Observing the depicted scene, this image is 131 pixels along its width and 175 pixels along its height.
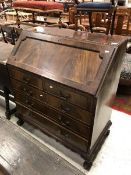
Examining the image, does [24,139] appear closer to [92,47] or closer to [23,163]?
[23,163]

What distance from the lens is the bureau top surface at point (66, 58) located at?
3.73 ft

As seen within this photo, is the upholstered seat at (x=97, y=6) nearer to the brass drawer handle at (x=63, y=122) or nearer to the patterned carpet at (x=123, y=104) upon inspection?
the patterned carpet at (x=123, y=104)

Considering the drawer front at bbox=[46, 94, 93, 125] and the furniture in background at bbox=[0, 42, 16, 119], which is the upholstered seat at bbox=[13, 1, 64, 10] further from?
the drawer front at bbox=[46, 94, 93, 125]

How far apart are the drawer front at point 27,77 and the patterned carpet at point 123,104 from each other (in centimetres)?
125

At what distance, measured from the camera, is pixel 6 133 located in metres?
1.91

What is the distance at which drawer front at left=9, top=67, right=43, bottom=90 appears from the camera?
141 cm

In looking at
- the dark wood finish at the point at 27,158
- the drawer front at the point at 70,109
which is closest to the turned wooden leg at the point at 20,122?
the dark wood finish at the point at 27,158

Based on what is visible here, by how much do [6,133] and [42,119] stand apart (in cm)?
55

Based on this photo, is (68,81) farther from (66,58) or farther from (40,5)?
(40,5)

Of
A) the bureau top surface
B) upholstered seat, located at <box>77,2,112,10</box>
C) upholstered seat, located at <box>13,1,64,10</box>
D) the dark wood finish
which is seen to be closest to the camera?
the bureau top surface

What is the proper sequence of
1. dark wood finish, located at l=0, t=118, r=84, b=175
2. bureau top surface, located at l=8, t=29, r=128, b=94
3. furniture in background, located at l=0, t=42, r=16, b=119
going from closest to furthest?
bureau top surface, located at l=8, t=29, r=128, b=94 < dark wood finish, located at l=0, t=118, r=84, b=175 < furniture in background, located at l=0, t=42, r=16, b=119

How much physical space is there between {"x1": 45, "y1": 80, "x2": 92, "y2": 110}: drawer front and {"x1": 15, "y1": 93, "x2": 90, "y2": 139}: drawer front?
0.18 m

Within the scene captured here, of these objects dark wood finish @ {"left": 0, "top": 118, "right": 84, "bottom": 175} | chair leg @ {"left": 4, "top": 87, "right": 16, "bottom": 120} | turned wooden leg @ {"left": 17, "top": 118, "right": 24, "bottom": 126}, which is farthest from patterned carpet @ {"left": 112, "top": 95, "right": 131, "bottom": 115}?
chair leg @ {"left": 4, "top": 87, "right": 16, "bottom": 120}

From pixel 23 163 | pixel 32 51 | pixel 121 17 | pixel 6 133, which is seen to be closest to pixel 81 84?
pixel 32 51
